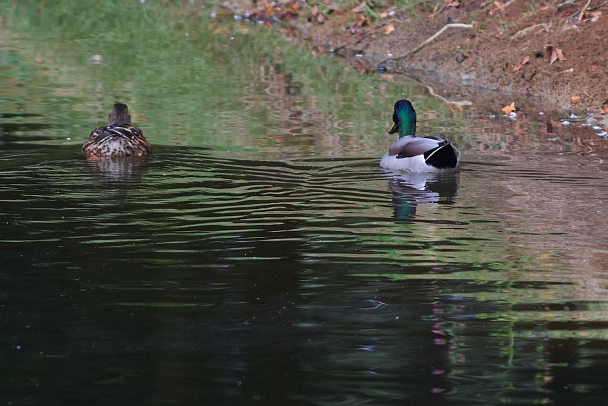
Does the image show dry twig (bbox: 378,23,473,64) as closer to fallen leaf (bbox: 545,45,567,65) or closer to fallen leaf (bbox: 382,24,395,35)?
fallen leaf (bbox: 382,24,395,35)

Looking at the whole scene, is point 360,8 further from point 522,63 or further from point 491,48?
point 522,63

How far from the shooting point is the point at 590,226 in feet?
31.0

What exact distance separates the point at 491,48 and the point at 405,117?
6.69 m

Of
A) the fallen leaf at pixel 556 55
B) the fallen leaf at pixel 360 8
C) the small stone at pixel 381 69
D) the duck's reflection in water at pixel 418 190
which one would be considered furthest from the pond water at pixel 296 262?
the fallen leaf at pixel 360 8

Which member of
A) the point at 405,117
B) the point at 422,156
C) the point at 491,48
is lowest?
the point at 422,156

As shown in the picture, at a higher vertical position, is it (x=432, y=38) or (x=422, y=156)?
(x=432, y=38)

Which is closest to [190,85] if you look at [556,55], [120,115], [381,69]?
[381,69]

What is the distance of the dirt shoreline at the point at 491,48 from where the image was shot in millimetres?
17781

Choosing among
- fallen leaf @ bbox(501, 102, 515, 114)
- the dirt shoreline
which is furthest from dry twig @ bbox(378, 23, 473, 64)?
fallen leaf @ bbox(501, 102, 515, 114)

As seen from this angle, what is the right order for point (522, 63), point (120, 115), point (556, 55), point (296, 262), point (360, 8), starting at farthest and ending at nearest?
point (360, 8) → point (522, 63) → point (556, 55) → point (120, 115) → point (296, 262)

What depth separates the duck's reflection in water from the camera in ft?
34.4

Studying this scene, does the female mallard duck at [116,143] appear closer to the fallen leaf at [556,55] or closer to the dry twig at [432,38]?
the fallen leaf at [556,55]

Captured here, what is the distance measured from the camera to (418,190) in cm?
1150

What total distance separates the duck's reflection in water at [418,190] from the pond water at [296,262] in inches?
1.8
